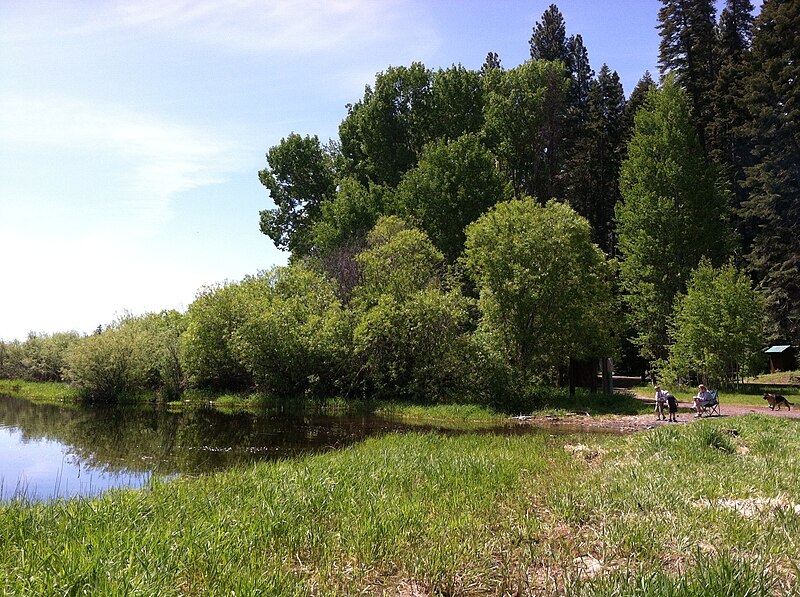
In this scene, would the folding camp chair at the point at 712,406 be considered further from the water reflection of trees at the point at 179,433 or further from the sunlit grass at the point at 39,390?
the sunlit grass at the point at 39,390

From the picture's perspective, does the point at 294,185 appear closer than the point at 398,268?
No

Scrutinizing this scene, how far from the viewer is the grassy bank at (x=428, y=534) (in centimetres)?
477

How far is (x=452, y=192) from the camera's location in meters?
41.3

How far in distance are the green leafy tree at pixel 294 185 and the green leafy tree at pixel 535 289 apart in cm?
2526

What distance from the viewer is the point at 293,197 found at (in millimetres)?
52656

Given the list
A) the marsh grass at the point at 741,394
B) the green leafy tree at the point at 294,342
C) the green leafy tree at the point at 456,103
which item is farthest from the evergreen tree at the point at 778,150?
the green leafy tree at the point at 294,342

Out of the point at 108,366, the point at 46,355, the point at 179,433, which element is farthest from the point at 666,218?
the point at 46,355

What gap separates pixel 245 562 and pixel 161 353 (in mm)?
37477

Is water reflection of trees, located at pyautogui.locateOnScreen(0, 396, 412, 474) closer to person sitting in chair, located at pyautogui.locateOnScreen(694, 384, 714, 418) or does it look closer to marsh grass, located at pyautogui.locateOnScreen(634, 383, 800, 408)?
person sitting in chair, located at pyautogui.locateOnScreen(694, 384, 714, 418)

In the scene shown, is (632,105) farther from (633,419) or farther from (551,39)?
(633,419)

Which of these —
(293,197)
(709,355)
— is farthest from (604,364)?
(293,197)

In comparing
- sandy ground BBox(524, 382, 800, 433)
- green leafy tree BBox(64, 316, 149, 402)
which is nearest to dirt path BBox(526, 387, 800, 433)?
sandy ground BBox(524, 382, 800, 433)

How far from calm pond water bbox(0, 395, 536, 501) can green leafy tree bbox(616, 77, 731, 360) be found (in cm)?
2167

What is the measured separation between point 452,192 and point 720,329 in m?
19.7
